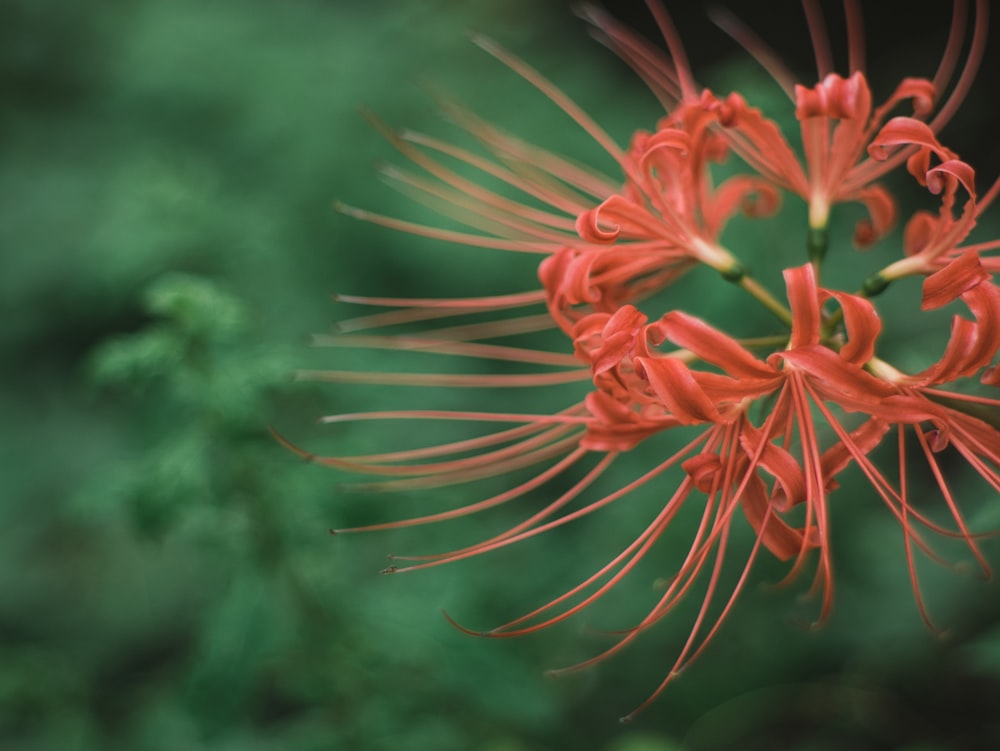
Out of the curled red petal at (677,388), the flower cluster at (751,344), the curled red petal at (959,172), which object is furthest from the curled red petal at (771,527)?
the curled red petal at (959,172)

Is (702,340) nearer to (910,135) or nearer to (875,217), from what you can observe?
(910,135)

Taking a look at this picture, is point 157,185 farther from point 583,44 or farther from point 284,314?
point 583,44

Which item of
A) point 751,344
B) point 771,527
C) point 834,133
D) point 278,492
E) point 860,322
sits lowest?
point 278,492

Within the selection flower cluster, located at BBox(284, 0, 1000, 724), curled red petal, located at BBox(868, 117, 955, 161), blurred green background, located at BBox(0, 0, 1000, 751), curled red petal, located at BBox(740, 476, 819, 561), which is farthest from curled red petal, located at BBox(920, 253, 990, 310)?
blurred green background, located at BBox(0, 0, 1000, 751)

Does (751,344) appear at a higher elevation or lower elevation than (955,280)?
lower

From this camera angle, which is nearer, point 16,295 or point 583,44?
point 16,295

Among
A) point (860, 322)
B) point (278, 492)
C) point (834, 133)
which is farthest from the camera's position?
point (278, 492)

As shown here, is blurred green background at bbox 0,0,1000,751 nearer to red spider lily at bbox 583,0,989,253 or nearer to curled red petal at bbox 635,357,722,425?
curled red petal at bbox 635,357,722,425

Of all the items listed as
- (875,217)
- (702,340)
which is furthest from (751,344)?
(875,217)

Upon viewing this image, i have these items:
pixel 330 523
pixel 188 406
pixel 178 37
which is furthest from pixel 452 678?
pixel 178 37
